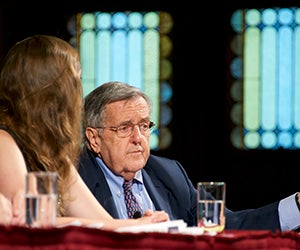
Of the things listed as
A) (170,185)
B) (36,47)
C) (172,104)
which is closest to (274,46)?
(172,104)

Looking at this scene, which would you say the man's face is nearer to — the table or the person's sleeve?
the person's sleeve

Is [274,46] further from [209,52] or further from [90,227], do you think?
[90,227]

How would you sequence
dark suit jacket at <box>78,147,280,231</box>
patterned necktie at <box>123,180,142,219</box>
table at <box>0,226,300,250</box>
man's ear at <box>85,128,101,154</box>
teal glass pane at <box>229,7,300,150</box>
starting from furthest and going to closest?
teal glass pane at <box>229,7,300,150</box>, man's ear at <box>85,128,101,154</box>, patterned necktie at <box>123,180,142,219</box>, dark suit jacket at <box>78,147,280,231</box>, table at <box>0,226,300,250</box>

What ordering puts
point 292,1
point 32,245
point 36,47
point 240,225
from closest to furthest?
point 32,245
point 36,47
point 240,225
point 292,1

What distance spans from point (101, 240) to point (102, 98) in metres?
2.09

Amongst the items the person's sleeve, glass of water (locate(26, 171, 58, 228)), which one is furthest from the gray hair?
glass of water (locate(26, 171, 58, 228))

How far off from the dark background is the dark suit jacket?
3.14m

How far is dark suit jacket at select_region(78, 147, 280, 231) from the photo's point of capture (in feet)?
13.4

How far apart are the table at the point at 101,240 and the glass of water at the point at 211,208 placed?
0.55m

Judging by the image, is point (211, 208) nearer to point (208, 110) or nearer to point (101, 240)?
point (101, 240)

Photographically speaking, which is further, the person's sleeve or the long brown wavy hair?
the person's sleeve

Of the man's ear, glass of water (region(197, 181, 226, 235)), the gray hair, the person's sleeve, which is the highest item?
the gray hair

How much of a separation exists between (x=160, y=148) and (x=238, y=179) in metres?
0.65

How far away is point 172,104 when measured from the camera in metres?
7.69
